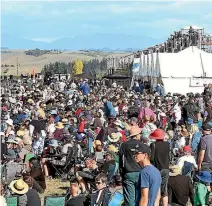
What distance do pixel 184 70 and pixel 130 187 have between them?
22.0 meters

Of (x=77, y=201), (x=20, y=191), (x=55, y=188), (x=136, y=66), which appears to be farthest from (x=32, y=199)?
(x=136, y=66)

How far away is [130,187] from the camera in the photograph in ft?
25.9

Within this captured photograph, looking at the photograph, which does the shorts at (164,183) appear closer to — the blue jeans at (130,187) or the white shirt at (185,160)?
the blue jeans at (130,187)

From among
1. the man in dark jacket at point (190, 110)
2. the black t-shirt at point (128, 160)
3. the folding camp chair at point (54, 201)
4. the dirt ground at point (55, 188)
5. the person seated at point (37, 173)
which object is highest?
the black t-shirt at point (128, 160)

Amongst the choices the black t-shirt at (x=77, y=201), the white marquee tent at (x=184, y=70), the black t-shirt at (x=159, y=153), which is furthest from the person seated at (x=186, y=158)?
the white marquee tent at (x=184, y=70)

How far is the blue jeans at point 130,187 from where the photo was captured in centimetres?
777

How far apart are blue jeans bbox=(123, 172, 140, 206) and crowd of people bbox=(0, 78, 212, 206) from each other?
0.01m

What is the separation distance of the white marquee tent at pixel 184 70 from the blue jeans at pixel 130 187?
20793 mm

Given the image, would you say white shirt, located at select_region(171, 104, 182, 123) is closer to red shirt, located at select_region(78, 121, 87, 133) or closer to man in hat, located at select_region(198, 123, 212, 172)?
red shirt, located at select_region(78, 121, 87, 133)

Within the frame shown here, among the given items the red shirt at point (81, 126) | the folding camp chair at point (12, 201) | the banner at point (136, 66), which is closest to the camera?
the folding camp chair at point (12, 201)

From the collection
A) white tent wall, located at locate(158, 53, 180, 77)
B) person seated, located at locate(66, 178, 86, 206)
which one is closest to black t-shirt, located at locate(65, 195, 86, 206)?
person seated, located at locate(66, 178, 86, 206)

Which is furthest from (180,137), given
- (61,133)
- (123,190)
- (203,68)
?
(203,68)

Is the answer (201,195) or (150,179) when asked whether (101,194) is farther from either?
(150,179)

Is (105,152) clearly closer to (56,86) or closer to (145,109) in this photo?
(145,109)
